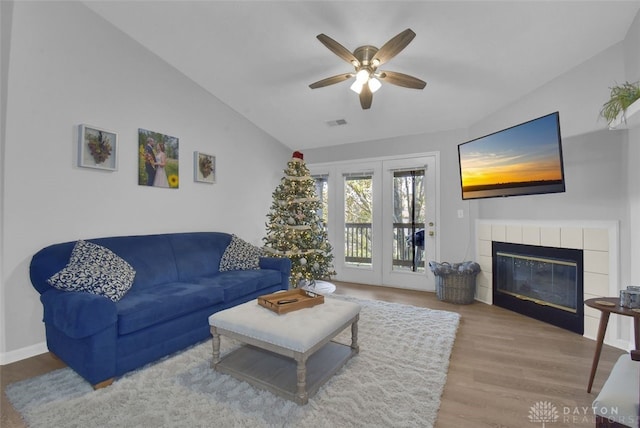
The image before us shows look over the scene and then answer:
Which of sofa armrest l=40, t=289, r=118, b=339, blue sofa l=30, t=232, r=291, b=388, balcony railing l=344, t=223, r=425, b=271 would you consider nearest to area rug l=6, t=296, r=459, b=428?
blue sofa l=30, t=232, r=291, b=388

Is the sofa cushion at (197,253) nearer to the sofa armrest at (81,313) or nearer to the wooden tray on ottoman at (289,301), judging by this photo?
the sofa armrest at (81,313)

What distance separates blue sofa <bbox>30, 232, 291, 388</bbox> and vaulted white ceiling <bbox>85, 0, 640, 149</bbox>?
205 cm

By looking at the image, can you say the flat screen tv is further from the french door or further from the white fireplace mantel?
the french door

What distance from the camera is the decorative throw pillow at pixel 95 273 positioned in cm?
212

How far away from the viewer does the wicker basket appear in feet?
12.4

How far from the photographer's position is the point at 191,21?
2.78m

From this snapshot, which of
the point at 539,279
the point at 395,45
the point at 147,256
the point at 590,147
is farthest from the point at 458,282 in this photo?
the point at 147,256

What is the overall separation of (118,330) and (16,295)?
1.03 m

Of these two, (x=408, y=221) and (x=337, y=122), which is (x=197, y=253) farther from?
(x=408, y=221)

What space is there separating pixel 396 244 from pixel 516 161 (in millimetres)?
2150

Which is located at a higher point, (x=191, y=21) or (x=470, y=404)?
(x=191, y=21)

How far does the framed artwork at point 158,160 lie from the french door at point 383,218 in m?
2.52

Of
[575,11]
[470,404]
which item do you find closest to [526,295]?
[470,404]

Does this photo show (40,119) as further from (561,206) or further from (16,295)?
Result: (561,206)
